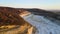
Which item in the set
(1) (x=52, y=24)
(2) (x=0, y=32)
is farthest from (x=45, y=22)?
(2) (x=0, y=32)

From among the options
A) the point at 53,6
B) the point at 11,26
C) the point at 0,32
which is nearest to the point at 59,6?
the point at 53,6

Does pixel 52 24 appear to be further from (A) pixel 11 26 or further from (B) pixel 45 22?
(A) pixel 11 26

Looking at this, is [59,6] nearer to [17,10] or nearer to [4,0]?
[17,10]

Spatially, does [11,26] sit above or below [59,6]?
below

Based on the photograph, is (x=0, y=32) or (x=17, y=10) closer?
(x=0, y=32)

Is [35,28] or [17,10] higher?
[17,10]

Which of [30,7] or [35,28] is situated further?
[30,7]
